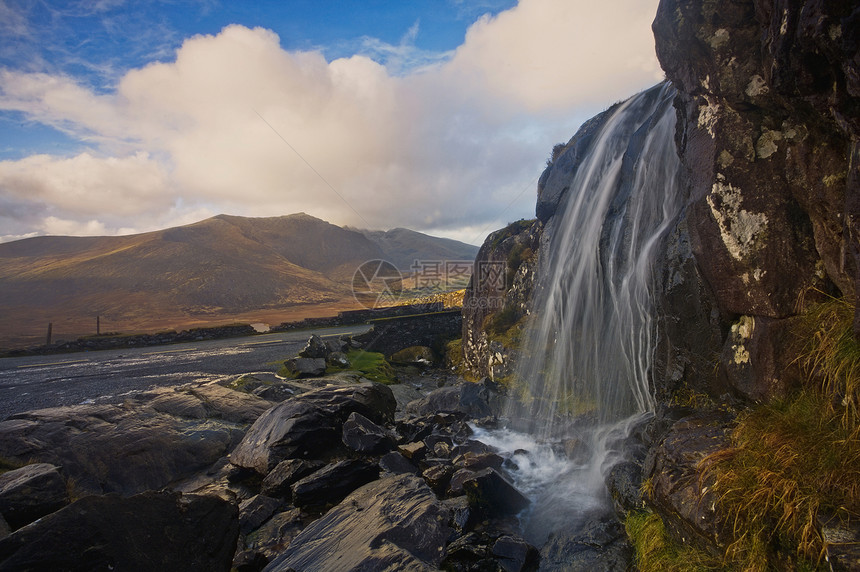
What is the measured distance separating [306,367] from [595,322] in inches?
554

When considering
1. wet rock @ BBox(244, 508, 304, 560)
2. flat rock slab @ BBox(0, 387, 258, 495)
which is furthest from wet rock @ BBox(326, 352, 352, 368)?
wet rock @ BBox(244, 508, 304, 560)

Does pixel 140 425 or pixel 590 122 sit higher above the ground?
pixel 590 122

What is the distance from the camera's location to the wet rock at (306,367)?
2008 centimetres

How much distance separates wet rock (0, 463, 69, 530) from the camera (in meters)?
6.06

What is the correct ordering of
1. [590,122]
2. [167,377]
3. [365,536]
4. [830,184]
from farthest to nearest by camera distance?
[167,377], [590,122], [365,536], [830,184]

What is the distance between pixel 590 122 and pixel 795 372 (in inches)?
633

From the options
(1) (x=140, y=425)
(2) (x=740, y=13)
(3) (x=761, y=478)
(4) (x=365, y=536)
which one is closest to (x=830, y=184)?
(2) (x=740, y=13)

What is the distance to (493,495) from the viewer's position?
25.6 ft

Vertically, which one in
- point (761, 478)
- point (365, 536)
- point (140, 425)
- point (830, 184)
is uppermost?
point (830, 184)

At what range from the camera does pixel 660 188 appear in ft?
34.2

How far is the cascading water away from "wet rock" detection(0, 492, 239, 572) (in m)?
5.00

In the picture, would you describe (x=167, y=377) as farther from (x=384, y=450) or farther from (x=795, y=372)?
(x=795, y=372)

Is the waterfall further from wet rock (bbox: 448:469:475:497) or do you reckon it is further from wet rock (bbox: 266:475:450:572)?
wet rock (bbox: 266:475:450:572)

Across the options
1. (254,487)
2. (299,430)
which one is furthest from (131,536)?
(299,430)
